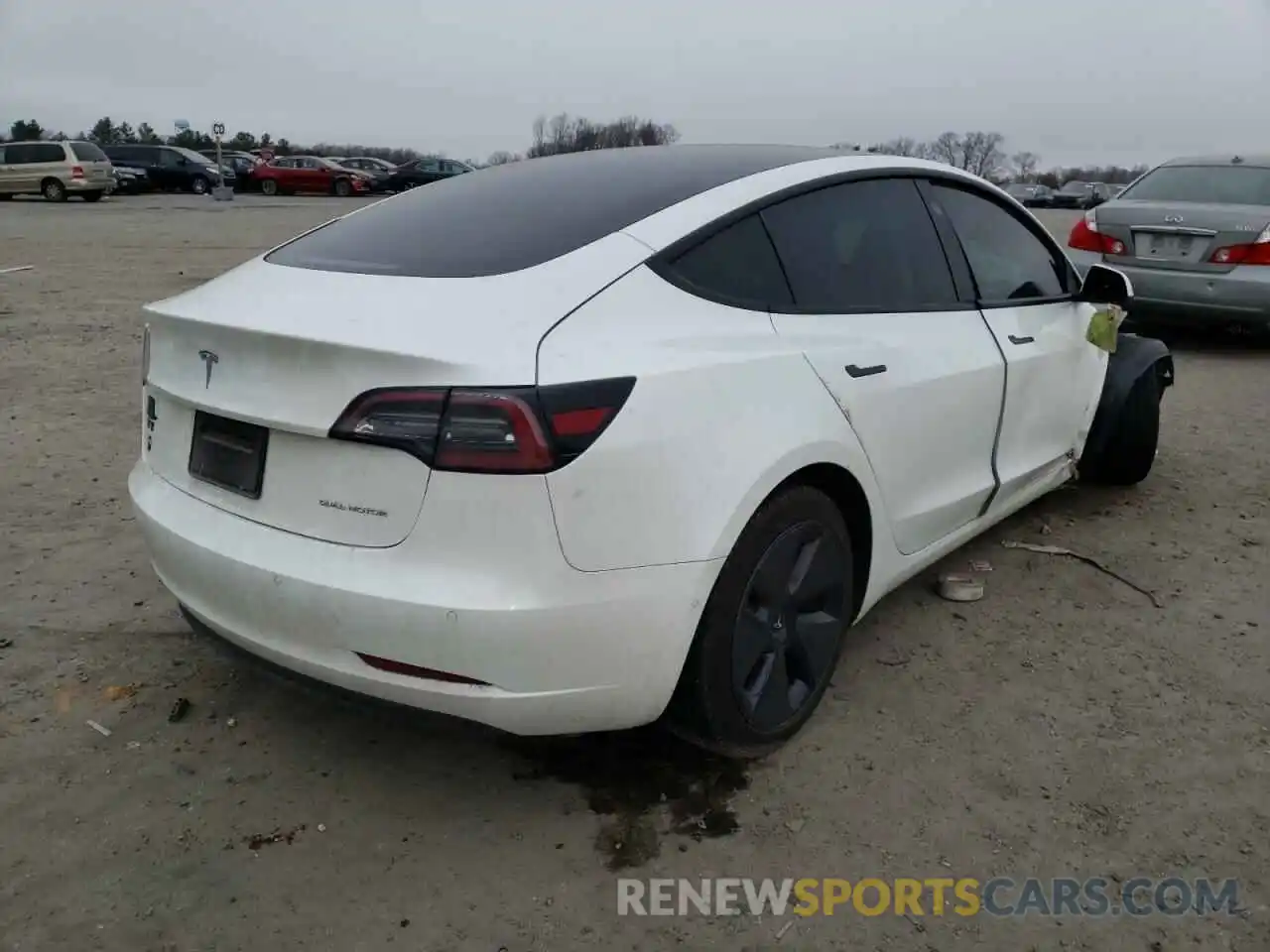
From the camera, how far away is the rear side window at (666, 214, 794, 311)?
2.59 metres

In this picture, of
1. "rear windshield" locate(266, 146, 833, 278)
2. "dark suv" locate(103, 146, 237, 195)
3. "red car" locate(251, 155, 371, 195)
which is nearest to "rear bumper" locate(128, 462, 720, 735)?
"rear windshield" locate(266, 146, 833, 278)

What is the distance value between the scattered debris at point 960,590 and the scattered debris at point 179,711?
8.38 ft

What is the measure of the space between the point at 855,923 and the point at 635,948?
1.55ft

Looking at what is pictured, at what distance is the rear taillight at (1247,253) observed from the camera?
24.9 ft

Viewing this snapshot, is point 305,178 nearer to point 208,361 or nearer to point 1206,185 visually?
point 1206,185

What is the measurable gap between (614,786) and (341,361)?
127cm

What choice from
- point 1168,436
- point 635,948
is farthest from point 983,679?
point 1168,436

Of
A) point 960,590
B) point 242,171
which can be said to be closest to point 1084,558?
point 960,590

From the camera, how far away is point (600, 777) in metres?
2.75

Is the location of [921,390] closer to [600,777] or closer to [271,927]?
[600,777]

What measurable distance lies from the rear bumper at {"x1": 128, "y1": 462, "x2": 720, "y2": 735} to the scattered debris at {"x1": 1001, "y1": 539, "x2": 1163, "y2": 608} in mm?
2295

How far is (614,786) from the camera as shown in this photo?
2711 millimetres

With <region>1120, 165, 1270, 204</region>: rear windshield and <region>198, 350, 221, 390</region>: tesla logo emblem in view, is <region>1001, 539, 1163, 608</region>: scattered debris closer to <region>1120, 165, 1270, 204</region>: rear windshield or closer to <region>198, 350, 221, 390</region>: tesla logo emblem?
<region>198, 350, 221, 390</region>: tesla logo emblem

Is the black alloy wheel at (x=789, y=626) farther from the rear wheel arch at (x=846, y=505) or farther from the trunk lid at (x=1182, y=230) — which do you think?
the trunk lid at (x=1182, y=230)
